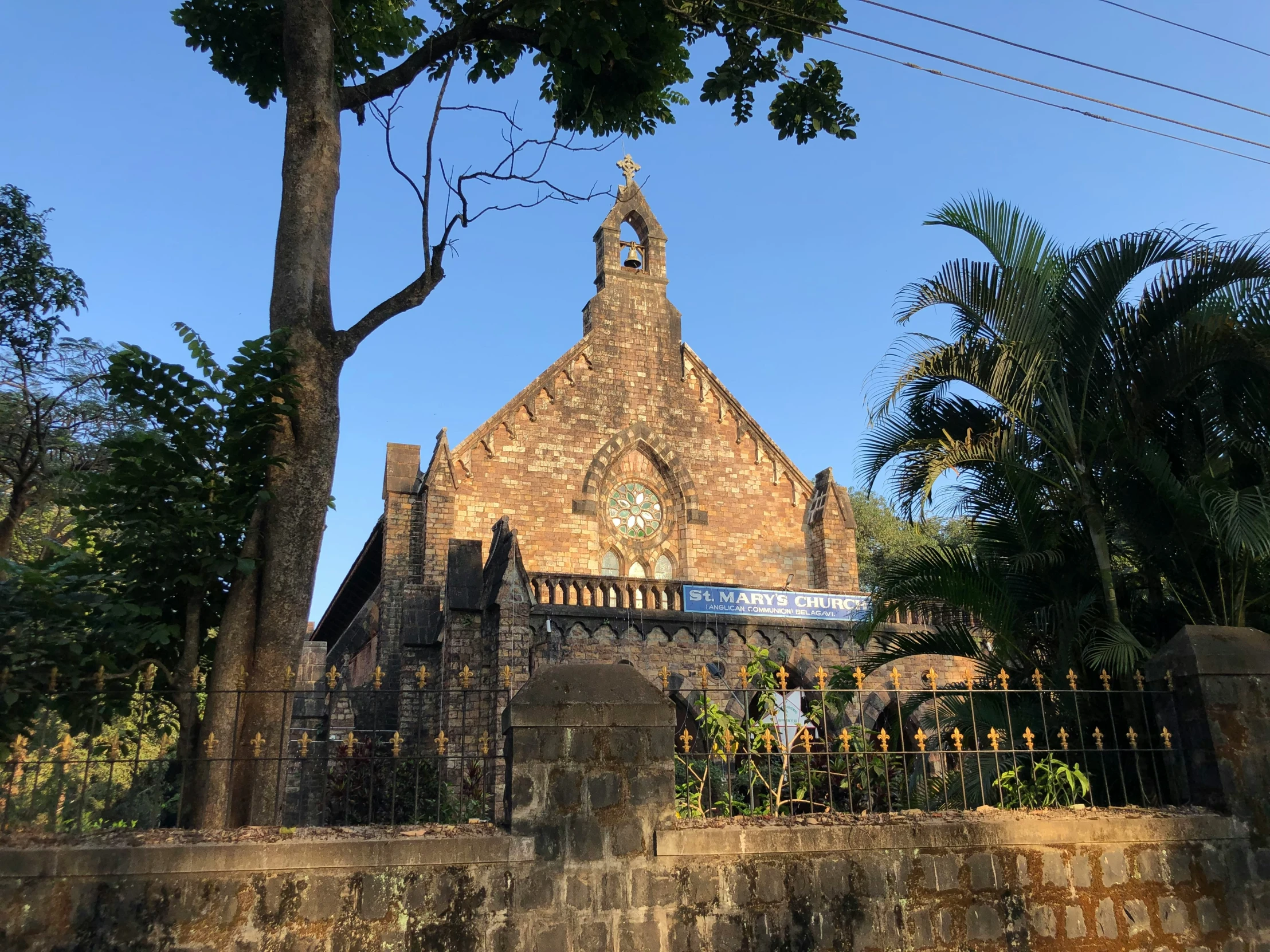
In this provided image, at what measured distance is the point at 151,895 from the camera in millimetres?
5008

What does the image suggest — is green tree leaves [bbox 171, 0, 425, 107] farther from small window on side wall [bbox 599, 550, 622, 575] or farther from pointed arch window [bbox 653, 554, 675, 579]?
pointed arch window [bbox 653, 554, 675, 579]

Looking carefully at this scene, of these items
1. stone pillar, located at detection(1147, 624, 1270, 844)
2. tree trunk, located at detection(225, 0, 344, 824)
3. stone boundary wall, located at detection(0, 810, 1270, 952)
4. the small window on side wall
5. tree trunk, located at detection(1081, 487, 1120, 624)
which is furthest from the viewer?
the small window on side wall

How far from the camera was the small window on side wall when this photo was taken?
75.4ft

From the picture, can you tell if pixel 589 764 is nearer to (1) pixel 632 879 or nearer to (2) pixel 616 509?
(1) pixel 632 879

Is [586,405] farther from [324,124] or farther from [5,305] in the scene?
[324,124]

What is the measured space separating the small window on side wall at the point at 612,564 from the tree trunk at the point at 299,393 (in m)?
15.9

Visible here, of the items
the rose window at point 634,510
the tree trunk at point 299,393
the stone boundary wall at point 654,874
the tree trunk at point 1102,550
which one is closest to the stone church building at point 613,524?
the rose window at point 634,510

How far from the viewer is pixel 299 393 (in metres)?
6.99

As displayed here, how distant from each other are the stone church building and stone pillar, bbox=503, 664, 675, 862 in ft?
31.7

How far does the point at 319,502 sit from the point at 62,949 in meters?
3.06

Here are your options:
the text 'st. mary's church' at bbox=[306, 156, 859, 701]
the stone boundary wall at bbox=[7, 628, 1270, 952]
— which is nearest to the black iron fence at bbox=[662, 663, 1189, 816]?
the stone boundary wall at bbox=[7, 628, 1270, 952]

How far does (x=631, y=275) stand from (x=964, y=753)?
20783mm

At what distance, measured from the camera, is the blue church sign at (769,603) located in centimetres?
1916

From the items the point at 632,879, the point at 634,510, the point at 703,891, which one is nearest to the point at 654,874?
the point at 632,879
